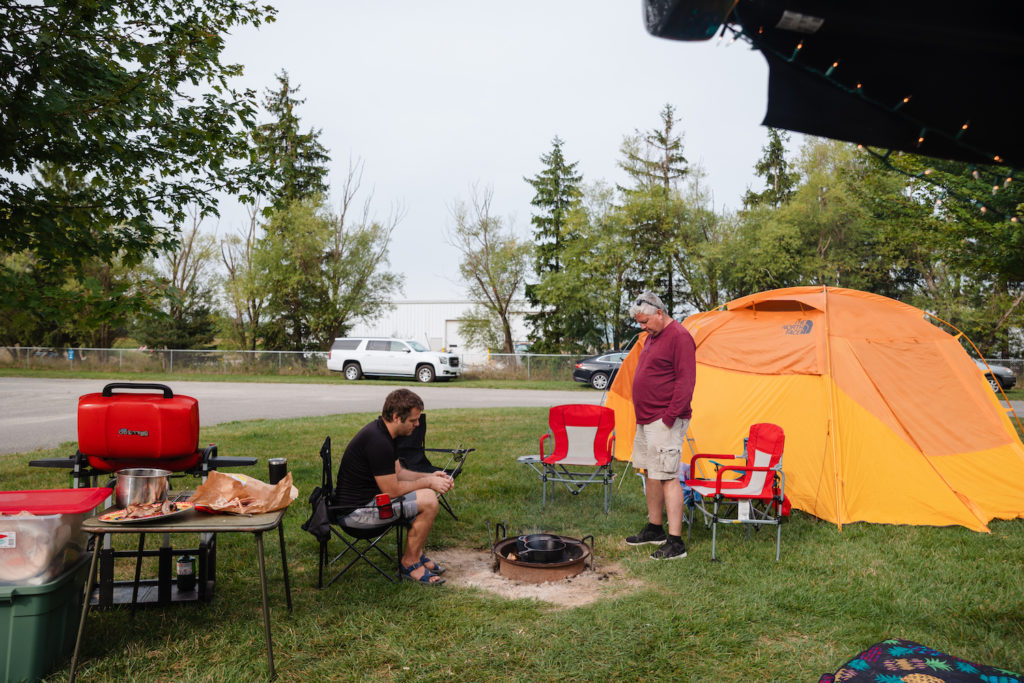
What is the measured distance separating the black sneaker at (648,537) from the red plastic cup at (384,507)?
191cm

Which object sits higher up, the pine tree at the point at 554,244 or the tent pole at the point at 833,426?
the pine tree at the point at 554,244

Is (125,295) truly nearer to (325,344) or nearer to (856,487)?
(856,487)

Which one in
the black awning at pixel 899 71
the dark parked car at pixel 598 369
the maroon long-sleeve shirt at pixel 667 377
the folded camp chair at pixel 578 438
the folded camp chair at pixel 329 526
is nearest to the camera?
the black awning at pixel 899 71

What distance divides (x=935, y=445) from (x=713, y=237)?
846 inches

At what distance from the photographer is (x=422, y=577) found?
3.99 m

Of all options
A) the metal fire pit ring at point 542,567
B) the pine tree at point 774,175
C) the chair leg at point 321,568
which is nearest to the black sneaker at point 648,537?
the metal fire pit ring at point 542,567

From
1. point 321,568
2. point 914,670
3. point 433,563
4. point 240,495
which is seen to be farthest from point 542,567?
point 914,670

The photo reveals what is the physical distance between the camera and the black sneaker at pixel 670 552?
444 centimetres

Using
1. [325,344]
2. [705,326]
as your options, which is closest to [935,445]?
[705,326]

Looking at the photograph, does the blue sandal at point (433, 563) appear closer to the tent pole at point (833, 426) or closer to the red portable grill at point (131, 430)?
the red portable grill at point (131, 430)

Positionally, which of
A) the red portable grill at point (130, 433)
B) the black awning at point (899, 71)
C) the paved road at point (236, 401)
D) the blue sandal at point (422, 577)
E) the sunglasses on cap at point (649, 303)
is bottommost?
the blue sandal at point (422, 577)

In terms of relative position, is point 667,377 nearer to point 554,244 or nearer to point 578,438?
point 578,438

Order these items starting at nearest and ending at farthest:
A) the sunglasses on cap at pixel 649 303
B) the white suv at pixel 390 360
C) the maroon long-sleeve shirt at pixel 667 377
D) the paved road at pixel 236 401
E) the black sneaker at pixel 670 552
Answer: the black sneaker at pixel 670 552 < the maroon long-sleeve shirt at pixel 667 377 < the sunglasses on cap at pixel 649 303 < the paved road at pixel 236 401 < the white suv at pixel 390 360

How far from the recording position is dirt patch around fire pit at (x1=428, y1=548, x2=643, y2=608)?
3.82 meters
